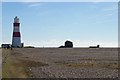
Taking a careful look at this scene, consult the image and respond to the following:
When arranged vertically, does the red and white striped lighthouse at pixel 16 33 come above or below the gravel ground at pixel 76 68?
above

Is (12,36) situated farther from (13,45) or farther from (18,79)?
(18,79)

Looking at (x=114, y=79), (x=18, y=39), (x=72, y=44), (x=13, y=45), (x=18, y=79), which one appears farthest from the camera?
(x=72, y=44)

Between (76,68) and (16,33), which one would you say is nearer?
(76,68)

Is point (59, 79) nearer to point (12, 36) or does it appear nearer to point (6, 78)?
point (6, 78)

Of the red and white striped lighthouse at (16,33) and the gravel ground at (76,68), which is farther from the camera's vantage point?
the red and white striped lighthouse at (16,33)

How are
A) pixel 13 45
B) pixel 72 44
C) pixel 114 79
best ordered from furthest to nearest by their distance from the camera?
pixel 72 44 → pixel 13 45 → pixel 114 79

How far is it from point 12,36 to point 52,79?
83101 mm

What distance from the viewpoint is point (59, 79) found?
18781 mm

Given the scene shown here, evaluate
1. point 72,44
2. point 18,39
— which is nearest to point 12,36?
point 18,39

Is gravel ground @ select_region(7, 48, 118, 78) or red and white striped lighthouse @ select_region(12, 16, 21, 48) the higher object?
red and white striped lighthouse @ select_region(12, 16, 21, 48)

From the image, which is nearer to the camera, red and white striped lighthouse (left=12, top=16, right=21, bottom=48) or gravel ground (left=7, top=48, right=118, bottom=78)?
gravel ground (left=7, top=48, right=118, bottom=78)

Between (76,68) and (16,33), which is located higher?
(16,33)

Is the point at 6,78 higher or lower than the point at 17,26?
lower

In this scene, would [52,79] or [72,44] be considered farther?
[72,44]
